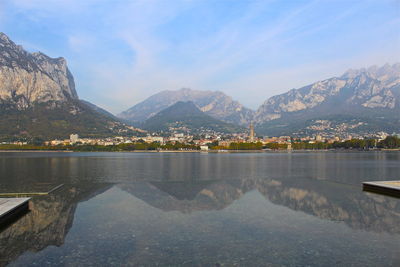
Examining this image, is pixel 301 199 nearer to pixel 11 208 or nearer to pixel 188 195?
pixel 188 195

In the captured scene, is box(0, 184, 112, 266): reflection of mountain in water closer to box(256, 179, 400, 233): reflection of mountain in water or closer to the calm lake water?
the calm lake water

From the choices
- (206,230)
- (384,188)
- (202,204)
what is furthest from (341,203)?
(206,230)

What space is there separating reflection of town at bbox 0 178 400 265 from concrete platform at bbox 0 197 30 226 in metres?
0.65

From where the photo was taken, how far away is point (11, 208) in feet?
59.6

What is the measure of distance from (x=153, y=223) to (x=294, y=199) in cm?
1150

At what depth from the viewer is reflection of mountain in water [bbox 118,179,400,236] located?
18.1 meters

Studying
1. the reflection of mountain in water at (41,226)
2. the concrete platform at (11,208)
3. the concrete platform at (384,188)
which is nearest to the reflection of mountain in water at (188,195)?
the reflection of mountain in water at (41,226)

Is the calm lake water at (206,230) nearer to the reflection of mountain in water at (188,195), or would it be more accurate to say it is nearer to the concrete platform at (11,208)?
the reflection of mountain in water at (188,195)

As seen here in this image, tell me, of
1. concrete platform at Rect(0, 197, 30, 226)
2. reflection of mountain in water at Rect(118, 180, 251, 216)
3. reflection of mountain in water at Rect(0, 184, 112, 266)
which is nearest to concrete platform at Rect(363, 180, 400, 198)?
reflection of mountain in water at Rect(118, 180, 251, 216)

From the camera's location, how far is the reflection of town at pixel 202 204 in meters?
15.0

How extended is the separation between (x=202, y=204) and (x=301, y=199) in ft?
24.5

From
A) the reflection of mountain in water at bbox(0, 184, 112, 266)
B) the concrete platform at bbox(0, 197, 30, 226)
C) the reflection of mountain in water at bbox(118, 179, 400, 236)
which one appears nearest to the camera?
the reflection of mountain in water at bbox(0, 184, 112, 266)

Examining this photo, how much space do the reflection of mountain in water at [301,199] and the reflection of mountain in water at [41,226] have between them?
5364mm

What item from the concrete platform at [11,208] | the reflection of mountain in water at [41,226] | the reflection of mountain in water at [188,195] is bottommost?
the reflection of mountain in water at [41,226]
